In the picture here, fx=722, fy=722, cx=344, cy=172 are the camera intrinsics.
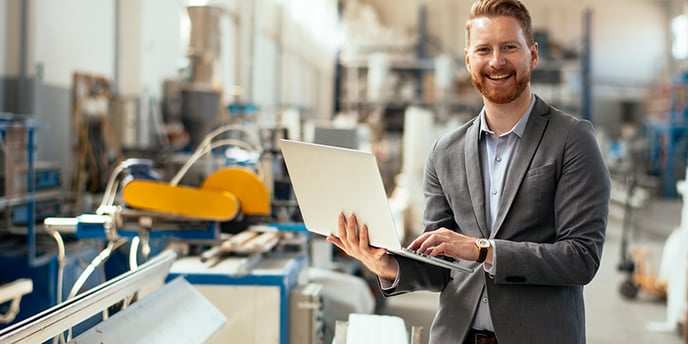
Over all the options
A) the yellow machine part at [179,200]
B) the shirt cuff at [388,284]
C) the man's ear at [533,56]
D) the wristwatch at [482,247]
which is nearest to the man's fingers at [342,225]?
the shirt cuff at [388,284]

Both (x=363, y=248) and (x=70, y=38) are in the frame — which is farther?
(x=70, y=38)

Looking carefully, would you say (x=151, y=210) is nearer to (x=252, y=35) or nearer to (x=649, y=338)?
(x=649, y=338)

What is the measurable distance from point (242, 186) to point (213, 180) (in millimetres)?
110

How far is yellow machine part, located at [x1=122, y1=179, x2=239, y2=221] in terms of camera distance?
2537mm

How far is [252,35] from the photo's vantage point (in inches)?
393

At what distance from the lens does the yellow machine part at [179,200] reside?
2.54 meters

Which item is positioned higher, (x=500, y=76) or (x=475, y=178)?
(x=500, y=76)

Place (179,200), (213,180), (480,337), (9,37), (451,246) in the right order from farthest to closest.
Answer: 1. (9,37)
2. (213,180)
3. (179,200)
4. (480,337)
5. (451,246)

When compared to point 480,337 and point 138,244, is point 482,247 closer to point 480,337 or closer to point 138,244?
point 480,337

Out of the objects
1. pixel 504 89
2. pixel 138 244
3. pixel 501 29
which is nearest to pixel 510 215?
pixel 504 89

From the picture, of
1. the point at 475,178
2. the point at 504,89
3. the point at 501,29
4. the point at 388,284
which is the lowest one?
the point at 388,284

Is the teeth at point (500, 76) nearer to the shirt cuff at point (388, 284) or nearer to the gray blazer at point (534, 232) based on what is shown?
the gray blazer at point (534, 232)

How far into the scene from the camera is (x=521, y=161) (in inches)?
54.7

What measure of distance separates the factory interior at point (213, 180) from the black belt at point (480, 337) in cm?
28
